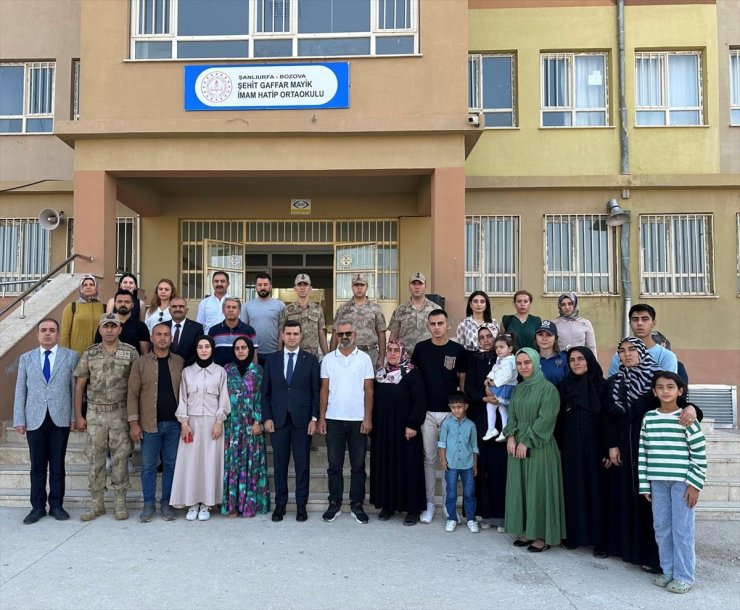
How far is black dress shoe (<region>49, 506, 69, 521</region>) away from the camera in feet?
19.4

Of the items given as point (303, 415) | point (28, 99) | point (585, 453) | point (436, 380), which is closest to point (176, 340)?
point (303, 415)

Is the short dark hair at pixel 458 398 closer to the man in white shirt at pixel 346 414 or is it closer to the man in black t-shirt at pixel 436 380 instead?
the man in black t-shirt at pixel 436 380

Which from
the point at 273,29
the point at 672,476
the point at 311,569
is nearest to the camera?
the point at 672,476

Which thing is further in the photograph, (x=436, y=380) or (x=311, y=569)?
(x=436, y=380)

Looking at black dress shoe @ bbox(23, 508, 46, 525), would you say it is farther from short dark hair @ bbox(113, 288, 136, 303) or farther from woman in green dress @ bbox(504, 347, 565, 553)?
woman in green dress @ bbox(504, 347, 565, 553)

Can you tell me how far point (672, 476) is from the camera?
181 inches

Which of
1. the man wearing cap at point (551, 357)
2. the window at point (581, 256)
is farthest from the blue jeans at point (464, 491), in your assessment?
the window at point (581, 256)

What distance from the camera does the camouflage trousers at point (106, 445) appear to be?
595 cm

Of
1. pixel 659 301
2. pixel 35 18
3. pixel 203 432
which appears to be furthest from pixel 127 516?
pixel 35 18

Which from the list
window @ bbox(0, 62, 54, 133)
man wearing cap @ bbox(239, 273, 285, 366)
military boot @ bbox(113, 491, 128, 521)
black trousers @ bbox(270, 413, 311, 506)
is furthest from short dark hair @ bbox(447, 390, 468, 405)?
window @ bbox(0, 62, 54, 133)

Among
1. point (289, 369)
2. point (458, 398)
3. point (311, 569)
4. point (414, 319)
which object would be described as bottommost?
point (311, 569)

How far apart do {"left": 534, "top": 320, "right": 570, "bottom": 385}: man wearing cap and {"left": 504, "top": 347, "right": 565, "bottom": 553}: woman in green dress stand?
1.02ft

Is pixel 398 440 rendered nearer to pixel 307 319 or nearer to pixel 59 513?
pixel 307 319

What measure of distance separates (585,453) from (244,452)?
3.16 meters
